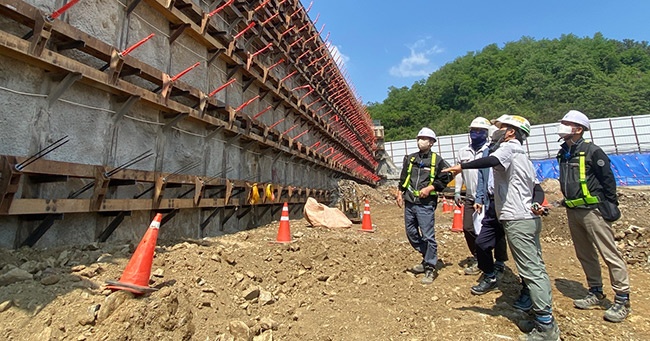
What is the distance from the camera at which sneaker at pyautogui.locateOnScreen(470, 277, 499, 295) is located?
12.3 ft

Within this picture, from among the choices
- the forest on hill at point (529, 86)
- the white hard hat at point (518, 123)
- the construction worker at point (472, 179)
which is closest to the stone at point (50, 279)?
the white hard hat at point (518, 123)

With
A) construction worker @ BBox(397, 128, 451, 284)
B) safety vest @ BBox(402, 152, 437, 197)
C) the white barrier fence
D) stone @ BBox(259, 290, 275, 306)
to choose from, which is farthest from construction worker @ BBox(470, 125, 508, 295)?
the white barrier fence

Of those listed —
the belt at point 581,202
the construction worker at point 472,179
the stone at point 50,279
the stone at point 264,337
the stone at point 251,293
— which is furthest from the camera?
the construction worker at point 472,179

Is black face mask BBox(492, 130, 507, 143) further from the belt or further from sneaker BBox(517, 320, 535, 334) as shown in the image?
sneaker BBox(517, 320, 535, 334)

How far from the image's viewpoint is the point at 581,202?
3553 millimetres

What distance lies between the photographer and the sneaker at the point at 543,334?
8.80 feet

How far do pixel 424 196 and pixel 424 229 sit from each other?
0.45m

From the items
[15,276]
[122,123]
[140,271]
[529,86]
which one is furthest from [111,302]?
[529,86]

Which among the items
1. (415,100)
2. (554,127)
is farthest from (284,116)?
(415,100)

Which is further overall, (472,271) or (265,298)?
(472,271)

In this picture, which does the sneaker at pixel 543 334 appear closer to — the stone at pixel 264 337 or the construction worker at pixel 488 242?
the construction worker at pixel 488 242

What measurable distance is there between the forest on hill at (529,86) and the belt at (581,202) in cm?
5921

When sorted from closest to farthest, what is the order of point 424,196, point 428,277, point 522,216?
point 522,216, point 428,277, point 424,196

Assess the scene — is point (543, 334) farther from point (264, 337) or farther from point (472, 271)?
point (264, 337)
